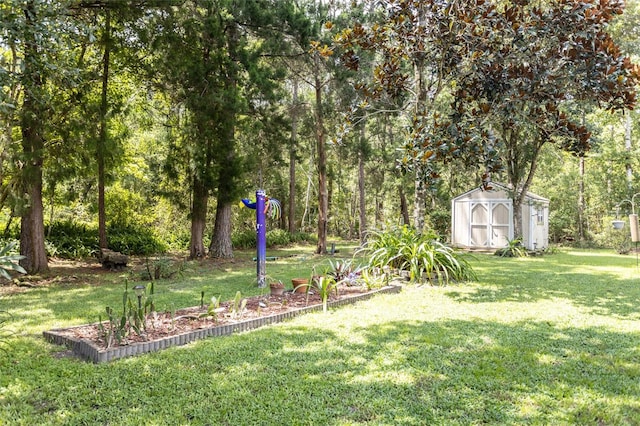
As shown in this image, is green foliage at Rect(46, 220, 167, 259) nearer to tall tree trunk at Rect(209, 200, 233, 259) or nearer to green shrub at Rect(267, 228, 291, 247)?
tall tree trunk at Rect(209, 200, 233, 259)

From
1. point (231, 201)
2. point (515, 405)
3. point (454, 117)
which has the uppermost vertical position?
point (454, 117)

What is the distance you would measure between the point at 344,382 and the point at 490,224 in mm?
14876

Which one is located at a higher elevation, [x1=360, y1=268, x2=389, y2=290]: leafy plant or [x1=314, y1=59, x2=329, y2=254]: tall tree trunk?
[x1=314, y1=59, x2=329, y2=254]: tall tree trunk

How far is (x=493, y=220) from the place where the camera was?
53.5 feet

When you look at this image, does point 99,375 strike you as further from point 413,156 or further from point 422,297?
point 413,156

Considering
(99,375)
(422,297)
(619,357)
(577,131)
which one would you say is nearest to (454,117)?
(577,131)

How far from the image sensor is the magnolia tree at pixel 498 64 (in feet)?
18.5

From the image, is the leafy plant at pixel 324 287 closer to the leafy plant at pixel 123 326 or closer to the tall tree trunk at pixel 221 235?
the leafy plant at pixel 123 326

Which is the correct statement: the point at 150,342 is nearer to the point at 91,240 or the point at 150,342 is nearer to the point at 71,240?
the point at 71,240

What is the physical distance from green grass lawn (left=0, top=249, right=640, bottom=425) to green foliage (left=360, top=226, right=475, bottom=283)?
167 centimetres

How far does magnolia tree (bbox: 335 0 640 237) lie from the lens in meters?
5.63

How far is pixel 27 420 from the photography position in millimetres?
2338

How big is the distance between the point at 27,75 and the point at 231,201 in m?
6.20

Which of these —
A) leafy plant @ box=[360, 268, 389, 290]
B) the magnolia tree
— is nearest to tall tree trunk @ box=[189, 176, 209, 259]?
the magnolia tree
